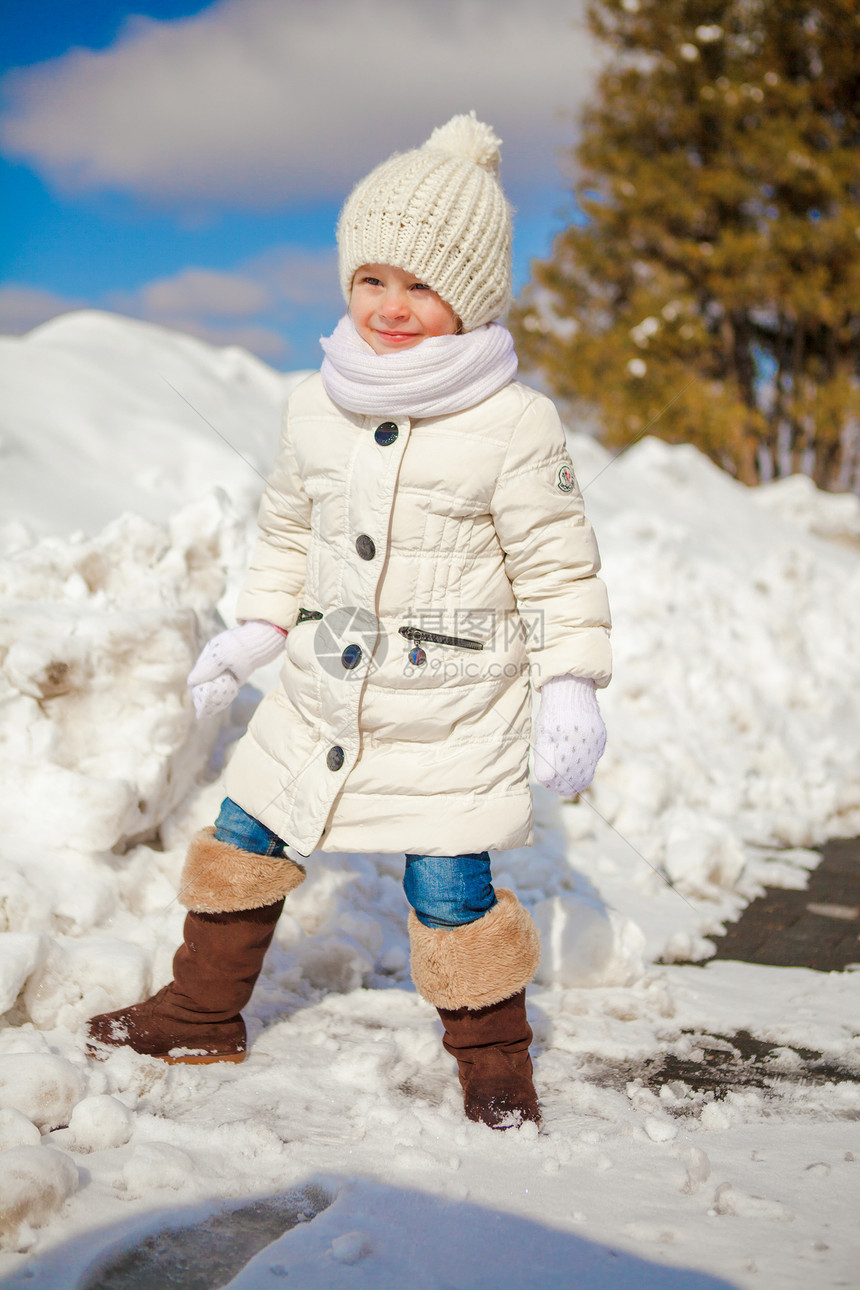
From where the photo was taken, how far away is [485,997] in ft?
6.16

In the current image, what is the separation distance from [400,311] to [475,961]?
4.10 feet

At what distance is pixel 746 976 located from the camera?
8.95 ft

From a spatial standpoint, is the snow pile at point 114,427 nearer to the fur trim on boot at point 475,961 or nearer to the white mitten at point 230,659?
the white mitten at point 230,659

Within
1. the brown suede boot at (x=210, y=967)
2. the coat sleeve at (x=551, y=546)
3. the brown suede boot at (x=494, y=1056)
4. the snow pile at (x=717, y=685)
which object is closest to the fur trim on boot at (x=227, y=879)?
the brown suede boot at (x=210, y=967)

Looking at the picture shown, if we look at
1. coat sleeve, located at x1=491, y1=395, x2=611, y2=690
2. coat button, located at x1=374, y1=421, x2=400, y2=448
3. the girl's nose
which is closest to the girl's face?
the girl's nose

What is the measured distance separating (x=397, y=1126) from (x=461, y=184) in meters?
1.77

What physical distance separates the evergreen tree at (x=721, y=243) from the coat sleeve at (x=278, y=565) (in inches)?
411

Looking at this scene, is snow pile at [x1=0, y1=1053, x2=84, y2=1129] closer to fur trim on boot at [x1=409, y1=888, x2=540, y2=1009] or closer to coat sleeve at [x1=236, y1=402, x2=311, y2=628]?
fur trim on boot at [x1=409, y1=888, x2=540, y2=1009]

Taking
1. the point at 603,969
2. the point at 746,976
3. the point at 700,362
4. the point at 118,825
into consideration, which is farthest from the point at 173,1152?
the point at 700,362

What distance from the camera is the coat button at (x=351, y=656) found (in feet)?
6.21

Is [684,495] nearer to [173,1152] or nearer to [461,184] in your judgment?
[461,184]

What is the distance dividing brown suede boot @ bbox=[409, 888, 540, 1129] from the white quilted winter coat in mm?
172

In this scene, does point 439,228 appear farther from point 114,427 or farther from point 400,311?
point 114,427

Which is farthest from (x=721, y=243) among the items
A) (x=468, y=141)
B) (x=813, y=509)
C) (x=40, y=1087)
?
(x=40, y=1087)
